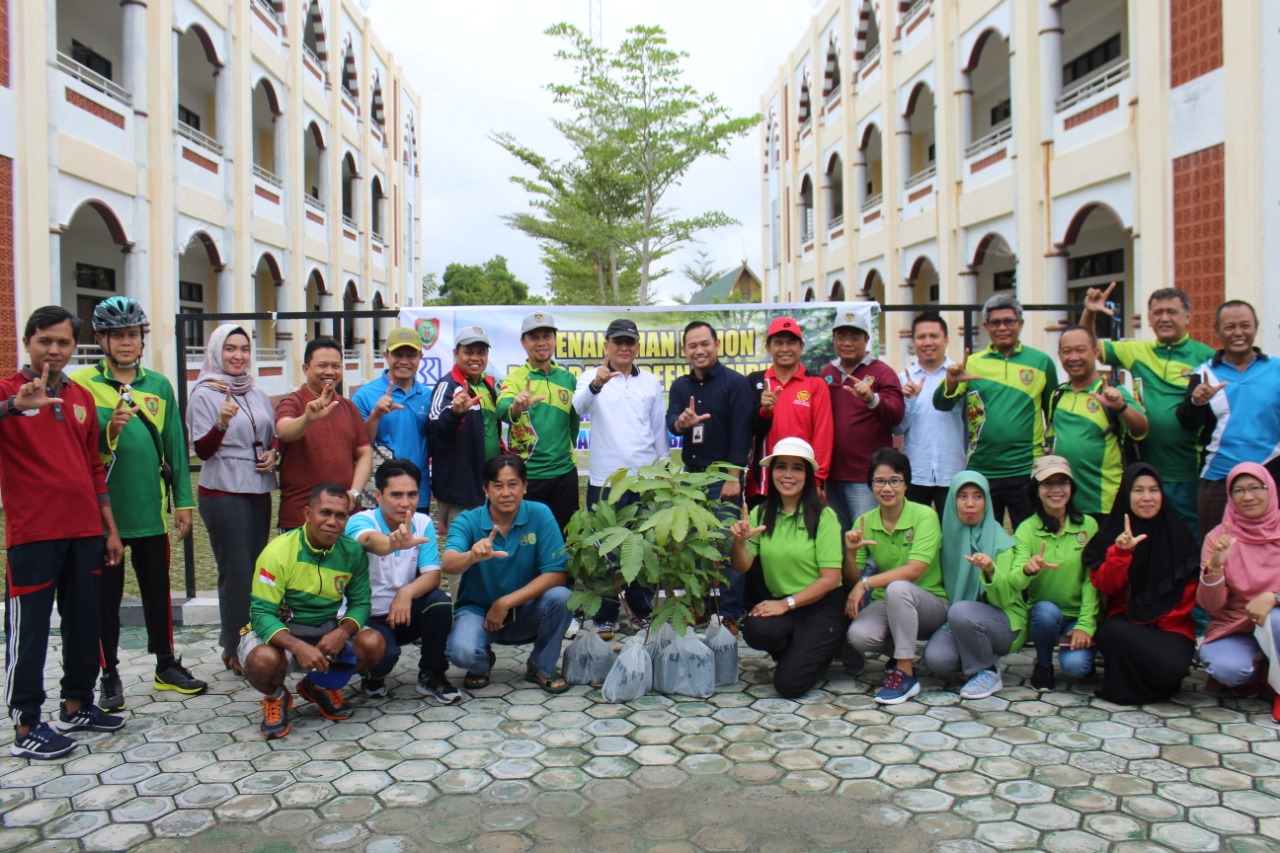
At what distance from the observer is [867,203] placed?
21.9m

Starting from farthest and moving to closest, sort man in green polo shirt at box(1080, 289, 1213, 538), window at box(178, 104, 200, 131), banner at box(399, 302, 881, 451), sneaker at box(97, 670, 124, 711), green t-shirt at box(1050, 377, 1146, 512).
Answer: window at box(178, 104, 200, 131), banner at box(399, 302, 881, 451), man in green polo shirt at box(1080, 289, 1213, 538), green t-shirt at box(1050, 377, 1146, 512), sneaker at box(97, 670, 124, 711)

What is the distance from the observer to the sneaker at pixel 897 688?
4.41 metres

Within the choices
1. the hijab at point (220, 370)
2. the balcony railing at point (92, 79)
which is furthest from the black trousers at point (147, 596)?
the balcony railing at point (92, 79)

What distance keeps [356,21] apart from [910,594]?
24486mm

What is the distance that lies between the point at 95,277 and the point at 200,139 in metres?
2.98

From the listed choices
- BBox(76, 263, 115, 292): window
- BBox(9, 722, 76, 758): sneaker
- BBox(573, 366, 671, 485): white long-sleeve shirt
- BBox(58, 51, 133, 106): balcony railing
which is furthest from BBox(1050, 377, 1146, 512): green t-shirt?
BBox(76, 263, 115, 292): window

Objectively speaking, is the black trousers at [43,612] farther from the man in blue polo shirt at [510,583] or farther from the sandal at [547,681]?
the sandal at [547,681]

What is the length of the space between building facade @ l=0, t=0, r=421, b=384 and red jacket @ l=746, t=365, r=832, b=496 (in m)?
7.49

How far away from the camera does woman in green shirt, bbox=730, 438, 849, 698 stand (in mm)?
4602

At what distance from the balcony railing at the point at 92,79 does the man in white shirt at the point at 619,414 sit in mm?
9876

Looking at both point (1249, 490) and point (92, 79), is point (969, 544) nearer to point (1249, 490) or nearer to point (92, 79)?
point (1249, 490)

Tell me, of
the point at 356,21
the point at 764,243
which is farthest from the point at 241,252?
the point at 764,243

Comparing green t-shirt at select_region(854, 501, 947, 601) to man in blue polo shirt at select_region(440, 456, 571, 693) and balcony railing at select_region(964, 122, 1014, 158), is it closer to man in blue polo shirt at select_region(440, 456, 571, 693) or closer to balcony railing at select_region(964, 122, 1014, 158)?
man in blue polo shirt at select_region(440, 456, 571, 693)

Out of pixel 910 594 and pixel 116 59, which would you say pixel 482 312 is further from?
pixel 116 59
